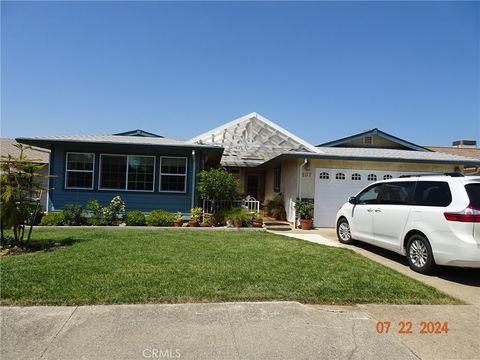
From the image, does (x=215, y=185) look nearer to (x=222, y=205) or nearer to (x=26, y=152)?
(x=222, y=205)

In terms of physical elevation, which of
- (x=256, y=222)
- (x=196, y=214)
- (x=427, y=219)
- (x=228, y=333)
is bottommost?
(x=228, y=333)

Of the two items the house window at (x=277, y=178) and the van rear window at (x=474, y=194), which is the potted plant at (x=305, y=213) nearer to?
the house window at (x=277, y=178)

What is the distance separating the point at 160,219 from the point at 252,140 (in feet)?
31.2

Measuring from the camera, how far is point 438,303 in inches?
201

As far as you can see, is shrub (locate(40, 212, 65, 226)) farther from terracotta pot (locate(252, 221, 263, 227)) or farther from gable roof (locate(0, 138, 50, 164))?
gable roof (locate(0, 138, 50, 164))

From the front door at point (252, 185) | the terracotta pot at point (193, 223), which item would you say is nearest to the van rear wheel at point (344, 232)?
the terracotta pot at point (193, 223)

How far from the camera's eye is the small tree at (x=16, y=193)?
25.9 ft

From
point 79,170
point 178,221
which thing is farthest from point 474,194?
point 79,170

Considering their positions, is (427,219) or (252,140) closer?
(427,219)

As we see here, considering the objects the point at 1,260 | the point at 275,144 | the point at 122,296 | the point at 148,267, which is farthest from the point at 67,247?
the point at 275,144

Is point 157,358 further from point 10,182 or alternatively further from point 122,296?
point 10,182

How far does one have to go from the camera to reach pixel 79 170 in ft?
46.5

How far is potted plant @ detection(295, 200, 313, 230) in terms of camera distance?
13.3 meters

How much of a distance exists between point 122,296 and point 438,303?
4581 mm
